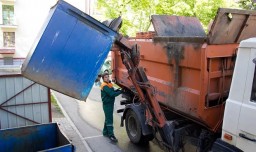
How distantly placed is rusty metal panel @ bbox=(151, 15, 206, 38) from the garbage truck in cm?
2

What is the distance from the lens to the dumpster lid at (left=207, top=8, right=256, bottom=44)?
3579 millimetres

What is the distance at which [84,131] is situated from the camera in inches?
263

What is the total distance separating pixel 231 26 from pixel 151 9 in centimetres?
972

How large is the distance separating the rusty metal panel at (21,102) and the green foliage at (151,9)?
314 inches

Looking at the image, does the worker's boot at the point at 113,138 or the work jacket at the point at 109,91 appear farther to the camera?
the worker's boot at the point at 113,138

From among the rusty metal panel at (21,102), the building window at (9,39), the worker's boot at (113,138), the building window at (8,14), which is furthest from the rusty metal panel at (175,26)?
the building window at (9,39)

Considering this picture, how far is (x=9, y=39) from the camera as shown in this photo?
25.0 m

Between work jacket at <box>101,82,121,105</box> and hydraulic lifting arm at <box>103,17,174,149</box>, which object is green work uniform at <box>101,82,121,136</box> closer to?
work jacket at <box>101,82,121,105</box>

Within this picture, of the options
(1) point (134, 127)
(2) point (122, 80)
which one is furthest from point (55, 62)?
(2) point (122, 80)

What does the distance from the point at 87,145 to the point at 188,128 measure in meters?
2.43

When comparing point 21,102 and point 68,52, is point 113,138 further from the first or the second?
point 68,52

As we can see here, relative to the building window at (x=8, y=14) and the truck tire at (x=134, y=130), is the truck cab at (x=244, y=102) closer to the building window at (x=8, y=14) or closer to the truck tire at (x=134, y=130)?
the truck tire at (x=134, y=130)

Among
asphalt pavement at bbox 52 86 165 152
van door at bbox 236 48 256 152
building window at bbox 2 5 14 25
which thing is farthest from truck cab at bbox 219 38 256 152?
building window at bbox 2 5 14 25

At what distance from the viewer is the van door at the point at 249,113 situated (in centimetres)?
301
